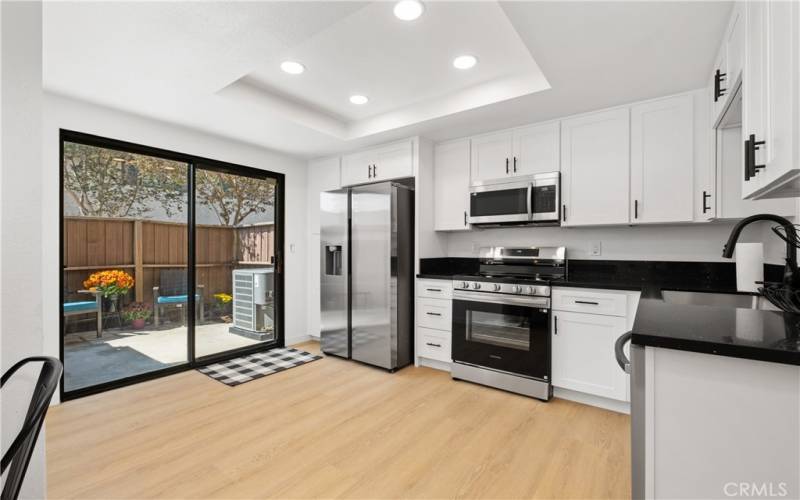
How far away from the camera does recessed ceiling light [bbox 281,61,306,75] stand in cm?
254

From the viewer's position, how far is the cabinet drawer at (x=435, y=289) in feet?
11.2

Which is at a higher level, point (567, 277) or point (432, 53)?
point (432, 53)

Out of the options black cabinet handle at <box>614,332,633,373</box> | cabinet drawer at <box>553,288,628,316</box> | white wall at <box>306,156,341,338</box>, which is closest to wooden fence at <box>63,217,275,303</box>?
white wall at <box>306,156,341,338</box>

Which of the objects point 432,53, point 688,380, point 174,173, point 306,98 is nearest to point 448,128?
point 432,53

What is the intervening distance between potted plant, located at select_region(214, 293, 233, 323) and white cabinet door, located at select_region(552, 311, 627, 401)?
10.6ft

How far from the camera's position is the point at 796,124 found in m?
0.88

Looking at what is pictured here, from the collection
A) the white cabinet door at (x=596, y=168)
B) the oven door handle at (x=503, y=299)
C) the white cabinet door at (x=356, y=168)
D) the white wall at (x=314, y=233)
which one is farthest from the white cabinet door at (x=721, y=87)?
the white wall at (x=314, y=233)

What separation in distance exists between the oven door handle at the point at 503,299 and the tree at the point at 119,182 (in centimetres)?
281

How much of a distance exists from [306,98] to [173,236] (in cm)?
181

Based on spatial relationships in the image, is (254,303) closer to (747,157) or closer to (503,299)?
(503,299)

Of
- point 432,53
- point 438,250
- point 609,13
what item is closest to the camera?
point 609,13

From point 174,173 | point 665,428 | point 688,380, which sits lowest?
point 665,428

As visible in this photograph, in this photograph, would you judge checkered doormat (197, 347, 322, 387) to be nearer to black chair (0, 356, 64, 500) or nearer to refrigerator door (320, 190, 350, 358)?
refrigerator door (320, 190, 350, 358)

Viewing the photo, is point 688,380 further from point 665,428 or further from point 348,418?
point 348,418
